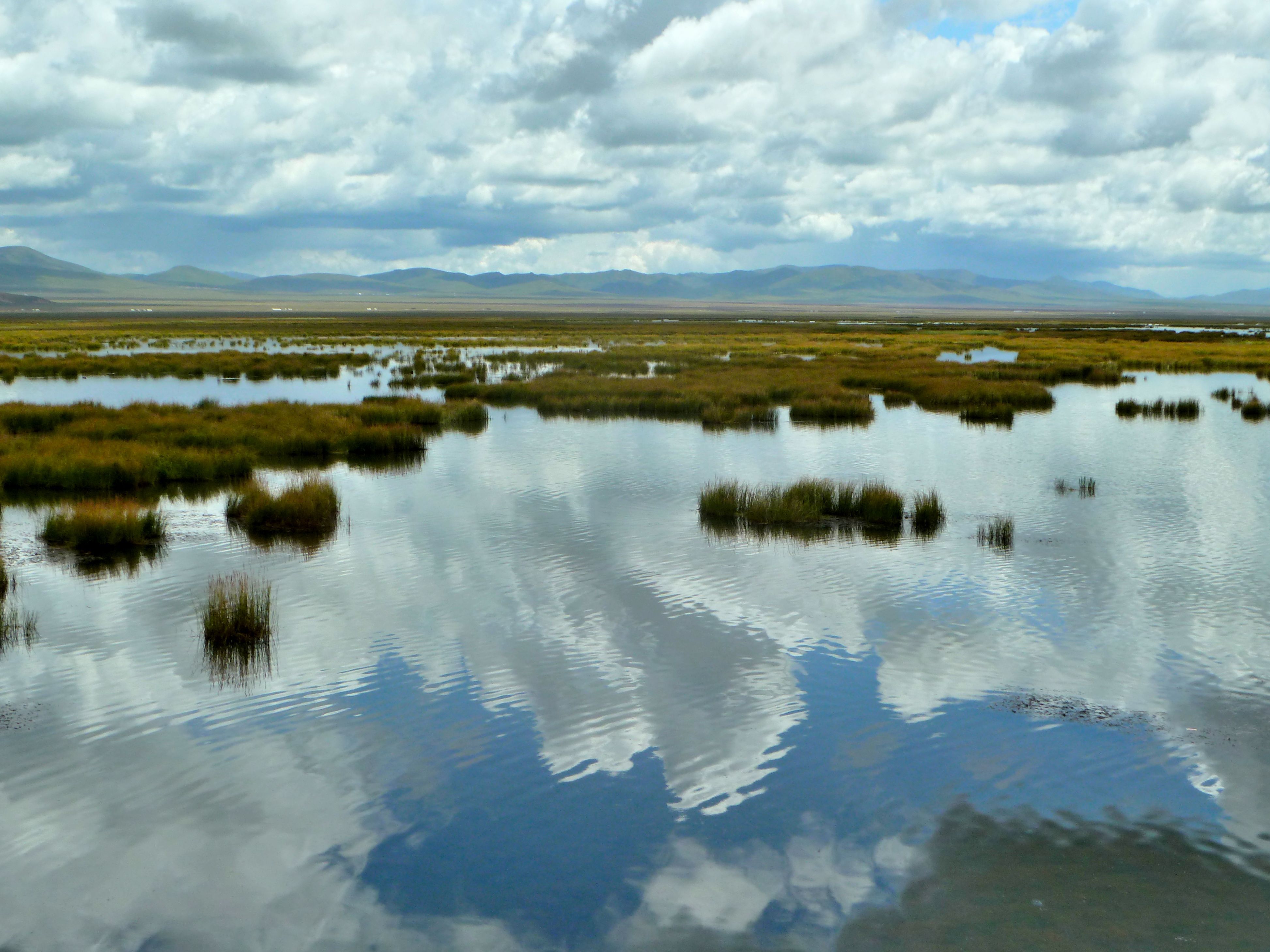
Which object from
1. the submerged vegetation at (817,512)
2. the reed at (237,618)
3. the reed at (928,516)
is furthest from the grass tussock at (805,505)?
the reed at (237,618)

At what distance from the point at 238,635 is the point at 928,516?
38.8 ft

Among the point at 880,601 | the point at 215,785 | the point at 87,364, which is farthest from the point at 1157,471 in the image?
the point at 87,364

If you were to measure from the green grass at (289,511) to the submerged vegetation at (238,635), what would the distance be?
18.7 ft

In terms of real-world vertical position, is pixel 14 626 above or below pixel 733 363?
below

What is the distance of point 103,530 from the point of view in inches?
645

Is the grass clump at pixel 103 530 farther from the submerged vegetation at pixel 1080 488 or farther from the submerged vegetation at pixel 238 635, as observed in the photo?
the submerged vegetation at pixel 1080 488

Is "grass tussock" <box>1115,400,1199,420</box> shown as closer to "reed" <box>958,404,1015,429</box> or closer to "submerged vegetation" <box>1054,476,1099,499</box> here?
"reed" <box>958,404,1015,429</box>

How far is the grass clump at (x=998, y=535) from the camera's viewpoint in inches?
677

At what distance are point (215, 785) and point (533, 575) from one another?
7.24 meters

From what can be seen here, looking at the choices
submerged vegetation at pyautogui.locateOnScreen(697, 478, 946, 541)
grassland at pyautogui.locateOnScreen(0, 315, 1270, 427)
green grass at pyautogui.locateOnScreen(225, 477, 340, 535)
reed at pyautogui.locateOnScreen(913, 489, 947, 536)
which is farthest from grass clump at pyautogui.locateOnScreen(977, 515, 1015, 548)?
grassland at pyautogui.locateOnScreen(0, 315, 1270, 427)

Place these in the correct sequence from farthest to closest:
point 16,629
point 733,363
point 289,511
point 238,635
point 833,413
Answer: point 733,363 → point 833,413 → point 289,511 → point 16,629 → point 238,635

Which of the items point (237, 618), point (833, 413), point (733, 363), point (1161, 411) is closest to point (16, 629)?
point (237, 618)

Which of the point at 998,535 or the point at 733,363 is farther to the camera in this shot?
the point at 733,363

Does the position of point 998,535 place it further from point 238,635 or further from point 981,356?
point 981,356
